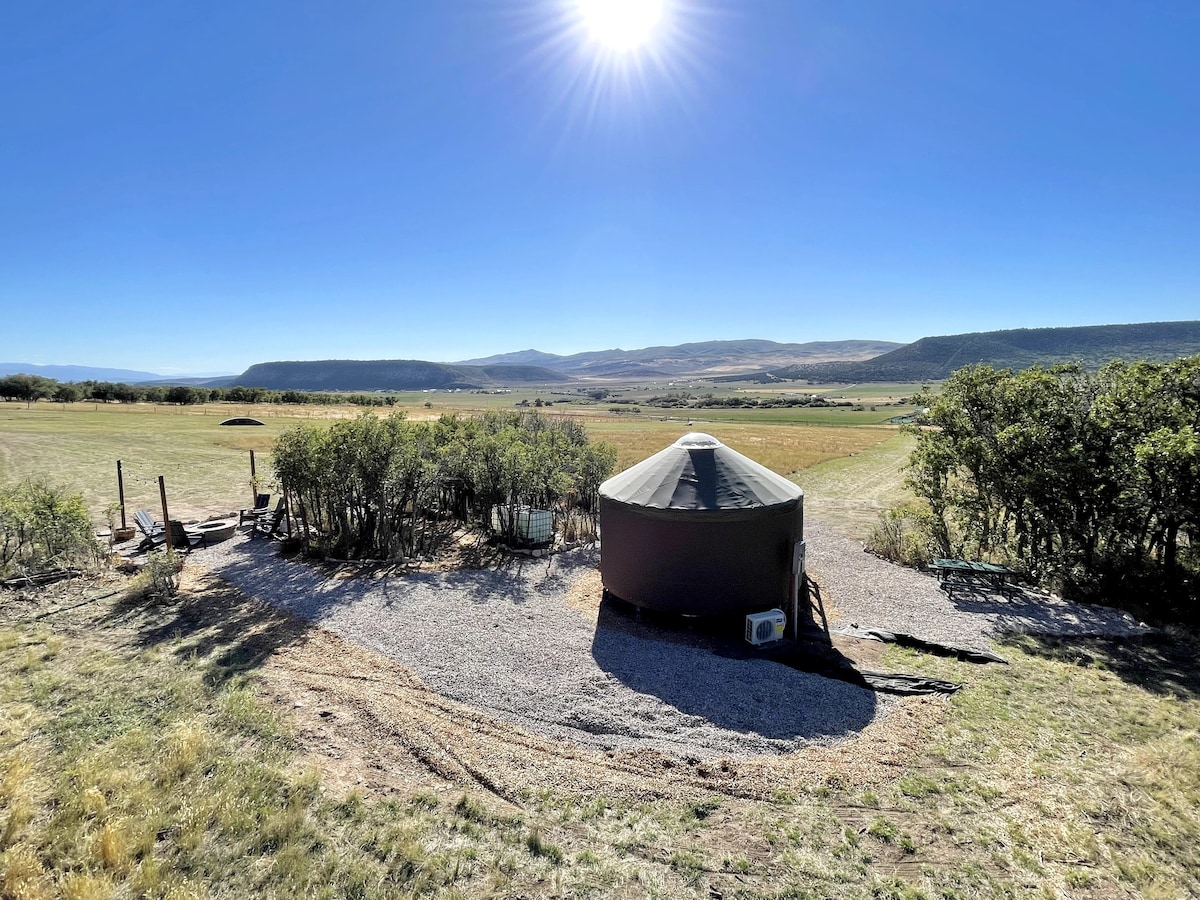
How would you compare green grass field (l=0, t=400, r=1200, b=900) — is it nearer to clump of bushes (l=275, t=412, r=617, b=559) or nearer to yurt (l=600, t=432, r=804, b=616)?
yurt (l=600, t=432, r=804, b=616)

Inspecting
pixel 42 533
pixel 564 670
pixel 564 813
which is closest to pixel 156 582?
pixel 42 533

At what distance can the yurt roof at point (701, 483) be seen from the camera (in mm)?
9094

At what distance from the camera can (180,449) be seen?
32062mm

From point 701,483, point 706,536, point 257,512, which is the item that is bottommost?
point 257,512

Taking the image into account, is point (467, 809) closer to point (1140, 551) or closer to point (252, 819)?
point (252, 819)

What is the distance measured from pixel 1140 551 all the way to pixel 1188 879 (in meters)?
8.97

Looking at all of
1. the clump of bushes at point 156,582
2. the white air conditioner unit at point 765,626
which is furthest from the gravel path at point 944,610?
the clump of bushes at point 156,582

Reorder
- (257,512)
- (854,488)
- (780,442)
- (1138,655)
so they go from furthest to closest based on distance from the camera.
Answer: (780,442)
(854,488)
(257,512)
(1138,655)

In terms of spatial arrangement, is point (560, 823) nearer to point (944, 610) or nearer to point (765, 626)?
point (765, 626)

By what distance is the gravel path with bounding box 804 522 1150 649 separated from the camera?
9.34 metres

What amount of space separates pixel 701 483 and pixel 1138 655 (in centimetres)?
698

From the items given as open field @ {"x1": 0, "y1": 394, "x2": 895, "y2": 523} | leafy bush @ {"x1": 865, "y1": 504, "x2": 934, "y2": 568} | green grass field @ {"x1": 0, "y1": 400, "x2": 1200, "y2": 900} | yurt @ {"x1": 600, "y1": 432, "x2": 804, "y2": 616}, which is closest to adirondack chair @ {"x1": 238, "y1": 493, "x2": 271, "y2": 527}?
open field @ {"x1": 0, "y1": 394, "x2": 895, "y2": 523}

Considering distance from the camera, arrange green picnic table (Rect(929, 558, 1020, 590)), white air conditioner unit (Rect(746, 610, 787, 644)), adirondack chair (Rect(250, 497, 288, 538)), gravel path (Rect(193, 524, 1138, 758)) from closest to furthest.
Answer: gravel path (Rect(193, 524, 1138, 758)) < white air conditioner unit (Rect(746, 610, 787, 644)) < green picnic table (Rect(929, 558, 1020, 590)) < adirondack chair (Rect(250, 497, 288, 538))

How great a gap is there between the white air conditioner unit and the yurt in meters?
0.58
